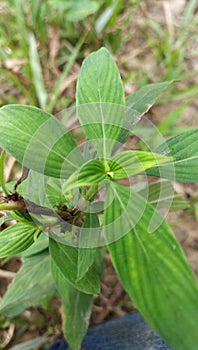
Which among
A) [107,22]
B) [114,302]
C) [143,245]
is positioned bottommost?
[114,302]

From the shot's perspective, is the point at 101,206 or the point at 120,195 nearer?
the point at 120,195

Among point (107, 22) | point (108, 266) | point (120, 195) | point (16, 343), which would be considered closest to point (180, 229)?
point (108, 266)

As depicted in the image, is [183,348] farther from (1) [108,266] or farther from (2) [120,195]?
(1) [108,266]

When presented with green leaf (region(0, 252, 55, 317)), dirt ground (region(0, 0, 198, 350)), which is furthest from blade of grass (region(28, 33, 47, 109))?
green leaf (region(0, 252, 55, 317))

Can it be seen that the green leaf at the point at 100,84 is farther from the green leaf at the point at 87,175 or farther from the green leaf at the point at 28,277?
the green leaf at the point at 28,277

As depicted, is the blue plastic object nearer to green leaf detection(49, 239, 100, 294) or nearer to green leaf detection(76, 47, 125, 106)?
green leaf detection(49, 239, 100, 294)
